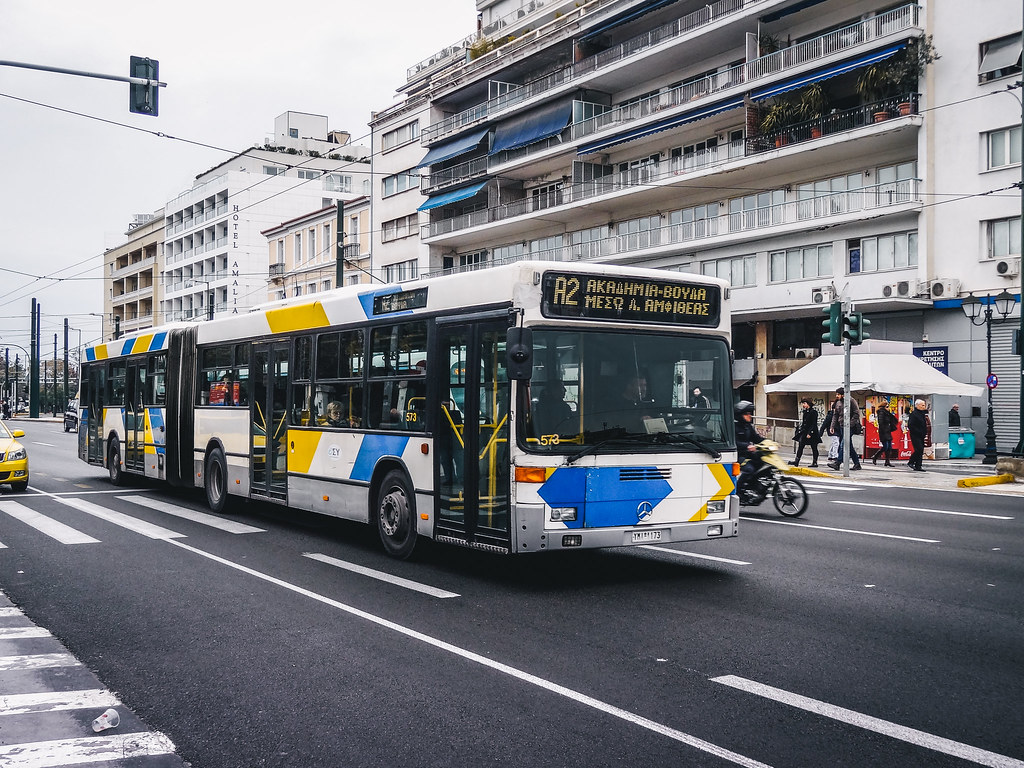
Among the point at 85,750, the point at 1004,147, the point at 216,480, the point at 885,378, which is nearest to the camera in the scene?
the point at 85,750

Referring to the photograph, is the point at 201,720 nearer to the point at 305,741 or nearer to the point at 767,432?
the point at 305,741

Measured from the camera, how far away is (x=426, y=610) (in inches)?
306

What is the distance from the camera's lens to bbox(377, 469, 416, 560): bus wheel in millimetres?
10000

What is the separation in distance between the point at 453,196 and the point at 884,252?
23752 millimetres

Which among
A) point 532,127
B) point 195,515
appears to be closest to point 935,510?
point 195,515

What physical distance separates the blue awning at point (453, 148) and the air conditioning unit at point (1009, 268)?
2605cm

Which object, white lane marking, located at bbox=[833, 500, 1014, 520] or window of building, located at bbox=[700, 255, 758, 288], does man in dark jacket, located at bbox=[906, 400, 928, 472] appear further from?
window of building, located at bbox=[700, 255, 758, 288]

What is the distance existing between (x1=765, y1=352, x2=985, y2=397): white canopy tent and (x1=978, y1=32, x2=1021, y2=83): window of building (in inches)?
357

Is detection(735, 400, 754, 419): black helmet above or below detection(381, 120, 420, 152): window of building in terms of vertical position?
below

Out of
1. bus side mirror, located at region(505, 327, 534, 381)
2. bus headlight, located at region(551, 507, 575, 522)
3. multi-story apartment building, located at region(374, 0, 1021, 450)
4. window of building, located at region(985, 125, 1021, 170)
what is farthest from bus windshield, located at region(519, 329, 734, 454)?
window of building, located at region(985, 125, 1021, 170)

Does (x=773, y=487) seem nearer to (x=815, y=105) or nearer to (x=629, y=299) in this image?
(x=629, y=299)

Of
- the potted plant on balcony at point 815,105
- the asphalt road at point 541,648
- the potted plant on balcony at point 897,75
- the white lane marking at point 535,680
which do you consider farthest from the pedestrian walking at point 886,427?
the white lane marking at point 535,680

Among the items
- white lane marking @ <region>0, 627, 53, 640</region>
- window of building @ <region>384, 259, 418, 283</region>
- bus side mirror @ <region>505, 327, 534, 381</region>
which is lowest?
white lane marking @ <region>0, 627, 53, 640</region>

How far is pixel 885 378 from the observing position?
28.1 metres
